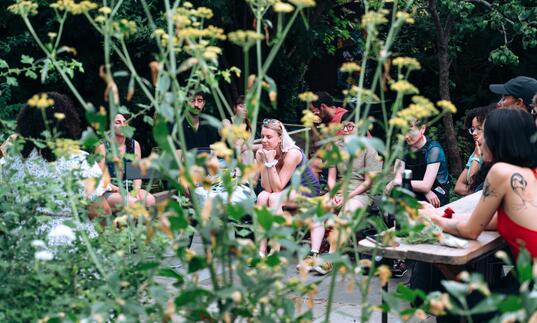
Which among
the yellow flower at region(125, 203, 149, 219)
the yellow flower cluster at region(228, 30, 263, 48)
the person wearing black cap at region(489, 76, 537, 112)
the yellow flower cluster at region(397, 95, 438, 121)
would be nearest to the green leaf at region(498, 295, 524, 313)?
the yellow flower cluster at region(397, 95, 438, 121)

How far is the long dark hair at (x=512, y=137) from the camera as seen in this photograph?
4.37 metres

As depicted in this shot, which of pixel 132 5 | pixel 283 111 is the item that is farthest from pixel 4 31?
pixel 283 111

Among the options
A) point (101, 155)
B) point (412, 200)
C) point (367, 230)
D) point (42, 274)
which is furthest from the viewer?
point (367, 230)

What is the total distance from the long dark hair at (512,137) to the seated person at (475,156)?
7.64 feet

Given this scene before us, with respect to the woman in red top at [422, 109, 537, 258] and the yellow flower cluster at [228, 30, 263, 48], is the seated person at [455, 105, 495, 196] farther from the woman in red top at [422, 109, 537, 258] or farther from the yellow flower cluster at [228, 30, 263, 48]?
the yellow flower cluster at [228, 30, 263, 48]

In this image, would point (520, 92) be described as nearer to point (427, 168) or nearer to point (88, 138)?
point (427, 168)

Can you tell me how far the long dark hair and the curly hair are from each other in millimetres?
2150

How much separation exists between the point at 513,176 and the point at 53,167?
215cm

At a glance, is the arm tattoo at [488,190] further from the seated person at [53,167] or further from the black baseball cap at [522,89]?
the black baseball cap at [522,89]

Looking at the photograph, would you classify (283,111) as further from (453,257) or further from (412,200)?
(412,200)

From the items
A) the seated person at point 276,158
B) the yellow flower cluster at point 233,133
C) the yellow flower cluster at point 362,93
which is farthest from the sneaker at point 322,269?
the yellow flower cluster at point 233,133

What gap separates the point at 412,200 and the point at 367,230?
16.5ft

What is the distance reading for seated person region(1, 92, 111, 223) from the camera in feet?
12.0

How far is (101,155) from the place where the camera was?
143 inches
